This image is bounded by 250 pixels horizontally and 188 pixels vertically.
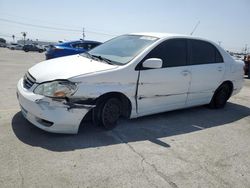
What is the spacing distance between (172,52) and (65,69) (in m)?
2.12

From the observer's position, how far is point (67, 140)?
147 inches

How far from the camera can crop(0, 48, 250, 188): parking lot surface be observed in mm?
2881

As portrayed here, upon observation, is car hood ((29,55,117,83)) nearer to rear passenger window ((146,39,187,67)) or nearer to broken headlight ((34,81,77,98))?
broken headlight ((34,81,77,98))

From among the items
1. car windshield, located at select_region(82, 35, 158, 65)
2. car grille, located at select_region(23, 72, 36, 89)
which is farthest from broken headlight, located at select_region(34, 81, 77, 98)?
car windshield, located at select_region(82, 35, 158, 65)

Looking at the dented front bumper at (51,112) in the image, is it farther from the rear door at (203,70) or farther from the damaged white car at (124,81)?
the rear door at (203,70)

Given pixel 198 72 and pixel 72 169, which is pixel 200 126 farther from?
pixel 72 169

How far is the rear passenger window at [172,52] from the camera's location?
4641 mm

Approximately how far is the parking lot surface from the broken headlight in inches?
26.2

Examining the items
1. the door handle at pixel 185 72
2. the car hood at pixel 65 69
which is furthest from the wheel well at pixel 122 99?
the door handle at pixel 185 72

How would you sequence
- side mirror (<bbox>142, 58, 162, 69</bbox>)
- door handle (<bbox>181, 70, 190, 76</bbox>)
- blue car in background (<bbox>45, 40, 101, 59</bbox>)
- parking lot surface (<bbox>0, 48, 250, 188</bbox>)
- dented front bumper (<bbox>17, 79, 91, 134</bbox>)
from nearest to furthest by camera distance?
parking lot surface (<bbox>0, 48, 250, 188</bbox>), dented front bumper (<bbox>17, 79, 91, 134</bbox>), side mirror (<bbox>142, 58, 162, 69</bbox>), door handle (<bbox>181, 70, 190, 76</bbox>), blue car in background (<bbox>45, 40, 101, 59</bbox>)

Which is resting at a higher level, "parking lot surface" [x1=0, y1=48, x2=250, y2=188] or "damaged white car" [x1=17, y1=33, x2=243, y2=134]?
"damaged white car" [x1=17, y1=33, x2=243, y2=134]

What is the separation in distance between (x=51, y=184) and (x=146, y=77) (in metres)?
2.37

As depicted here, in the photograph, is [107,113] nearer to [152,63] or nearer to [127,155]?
[127,155]

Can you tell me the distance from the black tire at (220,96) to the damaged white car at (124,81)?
0.09 metres
